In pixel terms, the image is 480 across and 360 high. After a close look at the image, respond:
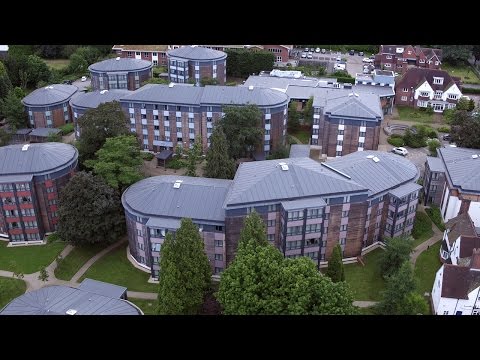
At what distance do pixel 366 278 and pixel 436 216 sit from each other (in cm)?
1566

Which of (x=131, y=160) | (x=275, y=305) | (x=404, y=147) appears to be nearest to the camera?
(x=275, y=305)

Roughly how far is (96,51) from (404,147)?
82117 mm

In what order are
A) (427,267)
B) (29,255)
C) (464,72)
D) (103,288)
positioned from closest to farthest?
(103,288) < (427,267) < (29,255) < (464,72)

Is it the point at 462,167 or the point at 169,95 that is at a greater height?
the point at 169,95

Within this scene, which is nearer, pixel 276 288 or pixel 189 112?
pixel 276 288

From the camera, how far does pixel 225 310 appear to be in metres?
36.9

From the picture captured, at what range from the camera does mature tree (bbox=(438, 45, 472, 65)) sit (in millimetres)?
118500

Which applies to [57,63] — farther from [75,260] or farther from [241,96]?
[75,260]

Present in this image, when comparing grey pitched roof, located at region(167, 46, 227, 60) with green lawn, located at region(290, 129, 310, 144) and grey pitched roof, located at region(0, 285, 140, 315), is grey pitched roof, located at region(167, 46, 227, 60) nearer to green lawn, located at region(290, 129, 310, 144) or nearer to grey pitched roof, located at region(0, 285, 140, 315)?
green lawn, located at region(290, 129, 310, 144)

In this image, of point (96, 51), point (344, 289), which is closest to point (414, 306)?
point (344, 289)

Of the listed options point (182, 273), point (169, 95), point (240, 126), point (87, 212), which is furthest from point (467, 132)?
point (87, 212)

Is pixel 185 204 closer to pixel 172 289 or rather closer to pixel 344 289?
pixel 172 289

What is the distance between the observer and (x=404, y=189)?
5266 cm

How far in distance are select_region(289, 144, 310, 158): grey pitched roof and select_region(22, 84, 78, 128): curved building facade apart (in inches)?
1673
